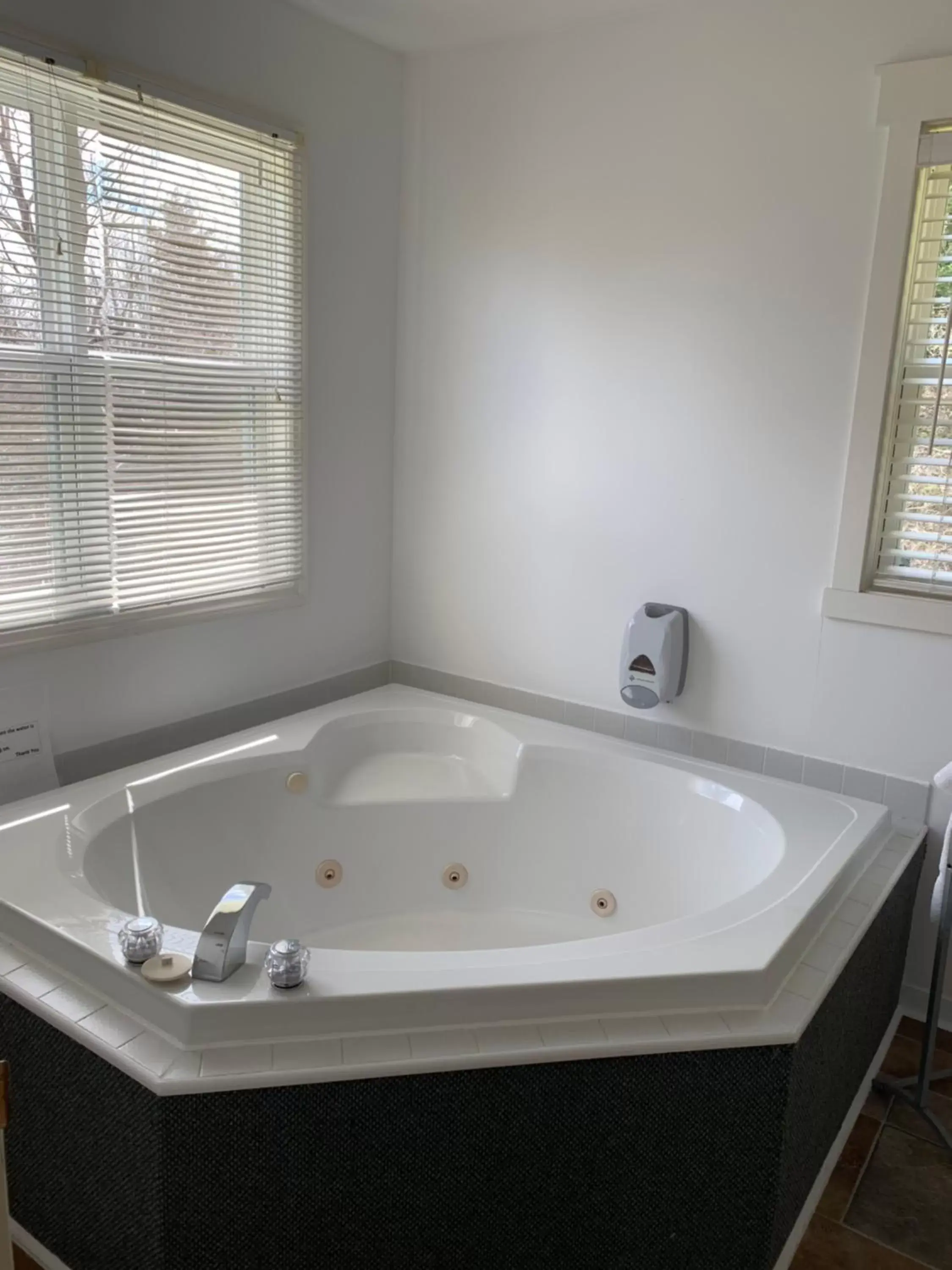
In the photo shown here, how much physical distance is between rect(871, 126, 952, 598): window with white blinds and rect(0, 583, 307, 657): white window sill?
152 centimetres

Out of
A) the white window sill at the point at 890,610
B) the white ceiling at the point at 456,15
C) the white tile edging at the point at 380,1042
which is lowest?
the white tile edging at the point at 380,1042

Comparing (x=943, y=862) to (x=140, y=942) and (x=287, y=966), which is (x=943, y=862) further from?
(x=140, y=942)

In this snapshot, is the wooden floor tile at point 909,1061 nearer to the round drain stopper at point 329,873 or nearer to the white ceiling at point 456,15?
the round drain stopper at point 329,873

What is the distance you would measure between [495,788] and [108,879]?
3.39 ft

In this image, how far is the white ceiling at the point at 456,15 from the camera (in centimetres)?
241

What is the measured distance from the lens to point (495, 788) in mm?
2678

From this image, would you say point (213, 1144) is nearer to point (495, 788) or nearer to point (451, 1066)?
point (451, 1066)

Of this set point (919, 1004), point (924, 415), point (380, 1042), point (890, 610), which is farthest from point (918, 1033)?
point (380, 1042)

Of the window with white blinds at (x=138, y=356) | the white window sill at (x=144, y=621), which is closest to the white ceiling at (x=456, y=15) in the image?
the window with white blinds at (x=138, y=356)

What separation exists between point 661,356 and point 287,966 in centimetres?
175

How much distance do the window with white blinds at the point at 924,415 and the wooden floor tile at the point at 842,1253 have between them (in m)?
1.31

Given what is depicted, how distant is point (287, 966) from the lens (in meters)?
1.49

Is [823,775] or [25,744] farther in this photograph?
[823,775]

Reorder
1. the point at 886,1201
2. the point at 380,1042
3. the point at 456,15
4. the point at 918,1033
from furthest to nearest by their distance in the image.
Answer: the point at 456,15 → the point at 918,1033 → the point at 886,1201 → the point at 380,1042
